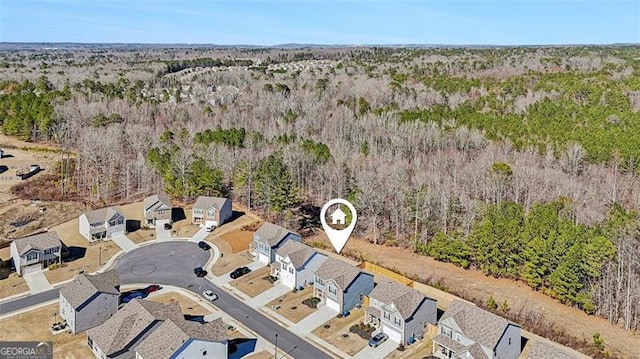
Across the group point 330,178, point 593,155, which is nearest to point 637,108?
point 593,155

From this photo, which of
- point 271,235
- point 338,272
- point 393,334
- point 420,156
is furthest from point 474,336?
point 420,156

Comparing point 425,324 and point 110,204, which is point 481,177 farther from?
point 110,204

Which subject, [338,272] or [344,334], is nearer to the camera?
[344,334]

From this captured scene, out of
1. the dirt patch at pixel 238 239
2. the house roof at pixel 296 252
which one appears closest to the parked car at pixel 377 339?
the house roof at pixel 296 252

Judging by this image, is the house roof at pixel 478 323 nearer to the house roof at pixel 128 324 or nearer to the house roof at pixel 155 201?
the house roof at pixel 128 324

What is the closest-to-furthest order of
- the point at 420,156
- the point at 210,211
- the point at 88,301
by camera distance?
the point at 88,301, the point at 210,211, the point at 420,156

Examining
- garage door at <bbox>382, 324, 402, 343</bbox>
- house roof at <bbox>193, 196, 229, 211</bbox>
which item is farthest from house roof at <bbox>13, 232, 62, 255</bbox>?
garage door at <bbox>382, 324, 402, 343</bbox>

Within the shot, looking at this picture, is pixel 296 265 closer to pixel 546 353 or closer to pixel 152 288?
pixel 152 288
